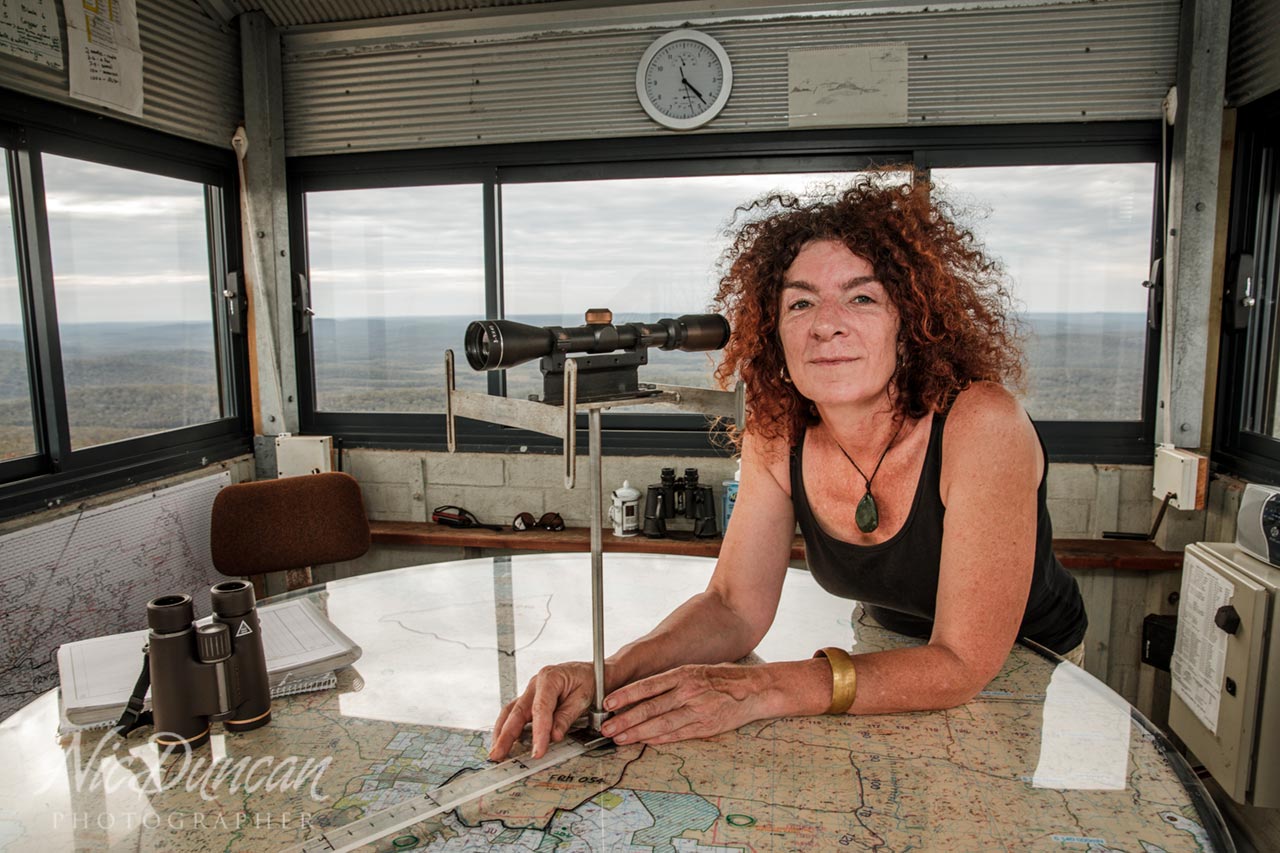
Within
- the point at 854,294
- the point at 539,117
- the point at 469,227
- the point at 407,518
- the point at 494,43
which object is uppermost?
the point at 494,43

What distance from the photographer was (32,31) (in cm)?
261

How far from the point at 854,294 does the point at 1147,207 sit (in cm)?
245

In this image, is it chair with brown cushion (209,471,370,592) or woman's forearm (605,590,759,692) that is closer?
woman's forearm (605,590,759,692)

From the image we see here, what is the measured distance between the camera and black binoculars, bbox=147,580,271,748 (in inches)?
49.2

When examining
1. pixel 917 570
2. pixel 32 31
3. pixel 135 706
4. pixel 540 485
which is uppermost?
pixel 32 31

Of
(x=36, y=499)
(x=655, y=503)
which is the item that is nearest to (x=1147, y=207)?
(x=655, y=503)

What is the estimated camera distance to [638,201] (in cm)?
359

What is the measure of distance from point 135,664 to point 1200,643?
2703 mm

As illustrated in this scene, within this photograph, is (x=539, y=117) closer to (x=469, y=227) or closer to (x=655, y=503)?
(x=469, y=227)

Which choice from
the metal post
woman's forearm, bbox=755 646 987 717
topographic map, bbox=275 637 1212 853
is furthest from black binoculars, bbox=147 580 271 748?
woman's forearm, bbox=755 646 987 717

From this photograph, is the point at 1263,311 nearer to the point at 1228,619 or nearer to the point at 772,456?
the point at 1228,619

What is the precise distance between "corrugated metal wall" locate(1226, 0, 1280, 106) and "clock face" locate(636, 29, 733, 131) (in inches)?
69.3

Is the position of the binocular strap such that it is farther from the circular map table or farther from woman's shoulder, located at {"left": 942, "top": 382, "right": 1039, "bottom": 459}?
woman's shoulder, located at {"left": 942, "top": 382, "right": 1039, "bottom": 459}

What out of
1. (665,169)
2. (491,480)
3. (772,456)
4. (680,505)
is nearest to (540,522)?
(491,480)
